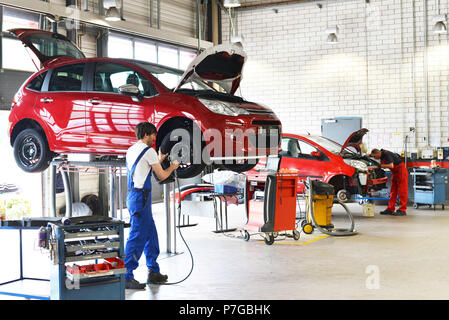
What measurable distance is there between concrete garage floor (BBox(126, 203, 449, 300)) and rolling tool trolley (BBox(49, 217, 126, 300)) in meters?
0.74

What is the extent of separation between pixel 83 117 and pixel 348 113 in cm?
866

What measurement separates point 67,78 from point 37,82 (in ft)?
1.65

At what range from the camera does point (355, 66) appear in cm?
1327

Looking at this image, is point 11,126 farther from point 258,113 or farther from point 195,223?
point 195,223

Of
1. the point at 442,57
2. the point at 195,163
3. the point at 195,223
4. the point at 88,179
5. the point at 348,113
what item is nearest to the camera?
the point at 195,163

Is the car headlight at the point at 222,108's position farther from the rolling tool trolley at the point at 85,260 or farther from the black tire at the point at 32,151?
the black tire at the point at 32,151

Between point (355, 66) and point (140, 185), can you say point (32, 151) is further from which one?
point (355, 66)

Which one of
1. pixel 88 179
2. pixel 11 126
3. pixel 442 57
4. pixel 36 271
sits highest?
pixel 442 57

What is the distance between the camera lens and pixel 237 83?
6.68 metres

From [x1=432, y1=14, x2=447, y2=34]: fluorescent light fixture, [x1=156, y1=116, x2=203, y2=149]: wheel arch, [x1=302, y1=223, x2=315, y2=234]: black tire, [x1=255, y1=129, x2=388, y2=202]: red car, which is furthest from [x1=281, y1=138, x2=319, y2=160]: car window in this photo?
[x1=156, y1=116, x2=203, y2=149]: wheel arch

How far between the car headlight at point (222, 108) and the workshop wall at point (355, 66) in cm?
778

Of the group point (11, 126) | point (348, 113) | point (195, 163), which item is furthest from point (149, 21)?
point (195, 163)

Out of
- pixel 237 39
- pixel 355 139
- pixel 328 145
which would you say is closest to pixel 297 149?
pixel 328 145

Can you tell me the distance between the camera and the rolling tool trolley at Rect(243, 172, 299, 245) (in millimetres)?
7113
